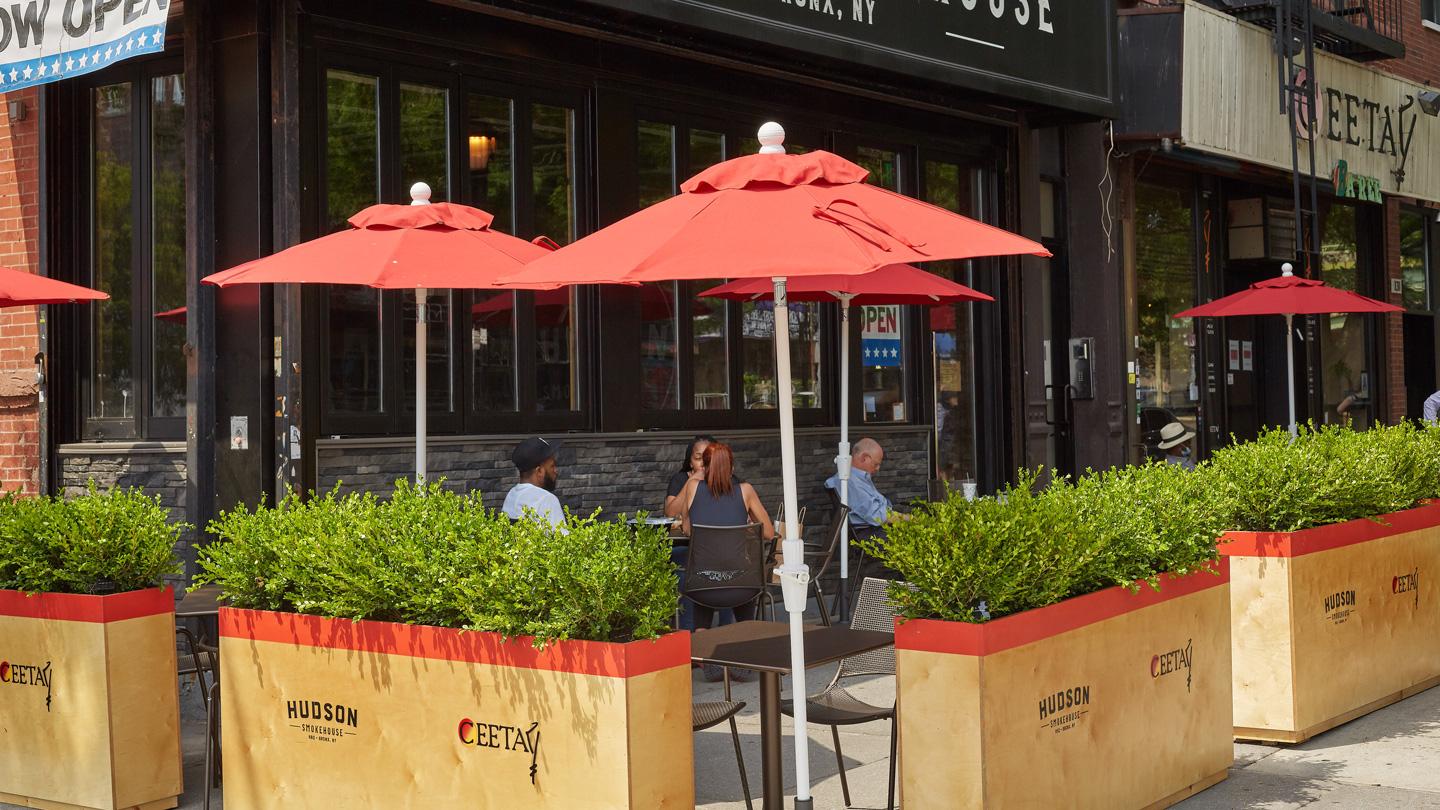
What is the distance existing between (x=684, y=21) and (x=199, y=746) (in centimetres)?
500

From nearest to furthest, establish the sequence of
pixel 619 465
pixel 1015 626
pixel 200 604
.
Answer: pixel 1015 626 < pixel 200 604 < pixel 619 465

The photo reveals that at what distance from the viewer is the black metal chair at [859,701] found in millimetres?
5555

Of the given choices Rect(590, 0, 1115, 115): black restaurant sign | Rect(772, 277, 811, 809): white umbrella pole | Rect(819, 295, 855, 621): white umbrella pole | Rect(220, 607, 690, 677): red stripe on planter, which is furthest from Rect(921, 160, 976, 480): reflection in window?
Rect(220, 607, 690, 677): red stripe on planter

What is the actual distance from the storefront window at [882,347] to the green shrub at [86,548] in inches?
282

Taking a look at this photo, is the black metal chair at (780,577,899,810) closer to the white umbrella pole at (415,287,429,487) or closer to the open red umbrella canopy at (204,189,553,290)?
the open red umbrella canopy at (204,189,553,290)

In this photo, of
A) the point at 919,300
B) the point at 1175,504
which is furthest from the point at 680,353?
the point at 1175,504

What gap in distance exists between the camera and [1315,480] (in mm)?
7180

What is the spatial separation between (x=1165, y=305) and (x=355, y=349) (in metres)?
9.78

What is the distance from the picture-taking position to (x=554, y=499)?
7934 millimetres

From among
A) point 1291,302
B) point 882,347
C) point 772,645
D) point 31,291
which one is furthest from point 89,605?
point 1291,302

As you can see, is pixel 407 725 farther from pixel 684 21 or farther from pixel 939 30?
pixel 939 30

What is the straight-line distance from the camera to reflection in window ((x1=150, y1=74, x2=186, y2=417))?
9469 millimetres

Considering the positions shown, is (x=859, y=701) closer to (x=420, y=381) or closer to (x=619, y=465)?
(x=420, y=381)

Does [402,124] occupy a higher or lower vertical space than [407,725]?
higher
